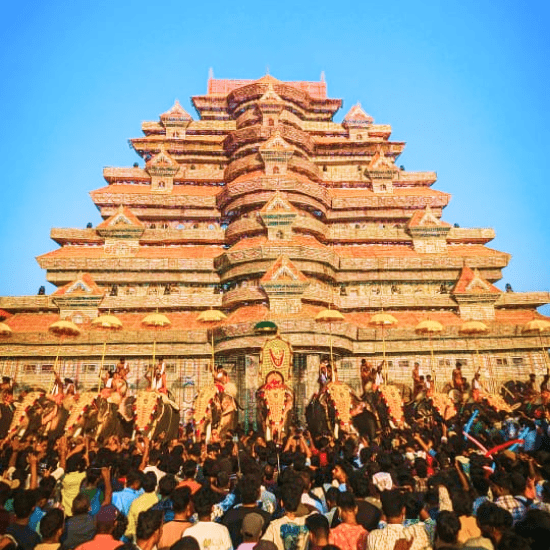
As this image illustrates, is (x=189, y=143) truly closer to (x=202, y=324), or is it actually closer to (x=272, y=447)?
(x=202, y=324)

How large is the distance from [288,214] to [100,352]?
14584 mm

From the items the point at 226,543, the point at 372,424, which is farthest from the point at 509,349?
the point at 226,543

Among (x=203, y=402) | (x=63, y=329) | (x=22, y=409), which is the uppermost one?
(x=63, y=329)

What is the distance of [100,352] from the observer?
85.7 ft

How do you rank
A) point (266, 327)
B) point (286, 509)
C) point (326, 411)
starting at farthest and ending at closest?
point (266, 327), point (326, 411), point (286, 509)

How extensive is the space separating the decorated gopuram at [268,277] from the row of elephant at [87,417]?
246 inches

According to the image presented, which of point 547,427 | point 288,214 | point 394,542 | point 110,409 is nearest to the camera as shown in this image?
point 394,542

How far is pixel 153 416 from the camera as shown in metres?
15.7

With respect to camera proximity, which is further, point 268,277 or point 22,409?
point 268,277

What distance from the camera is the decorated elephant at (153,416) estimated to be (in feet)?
50.4

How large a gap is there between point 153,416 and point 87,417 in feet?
7.37

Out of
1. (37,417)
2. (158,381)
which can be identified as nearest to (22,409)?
(37,417)

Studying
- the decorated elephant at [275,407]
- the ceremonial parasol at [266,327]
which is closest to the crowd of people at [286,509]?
the decorated elephant at [275,407]

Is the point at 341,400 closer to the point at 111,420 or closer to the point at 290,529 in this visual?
the point at 111,420
